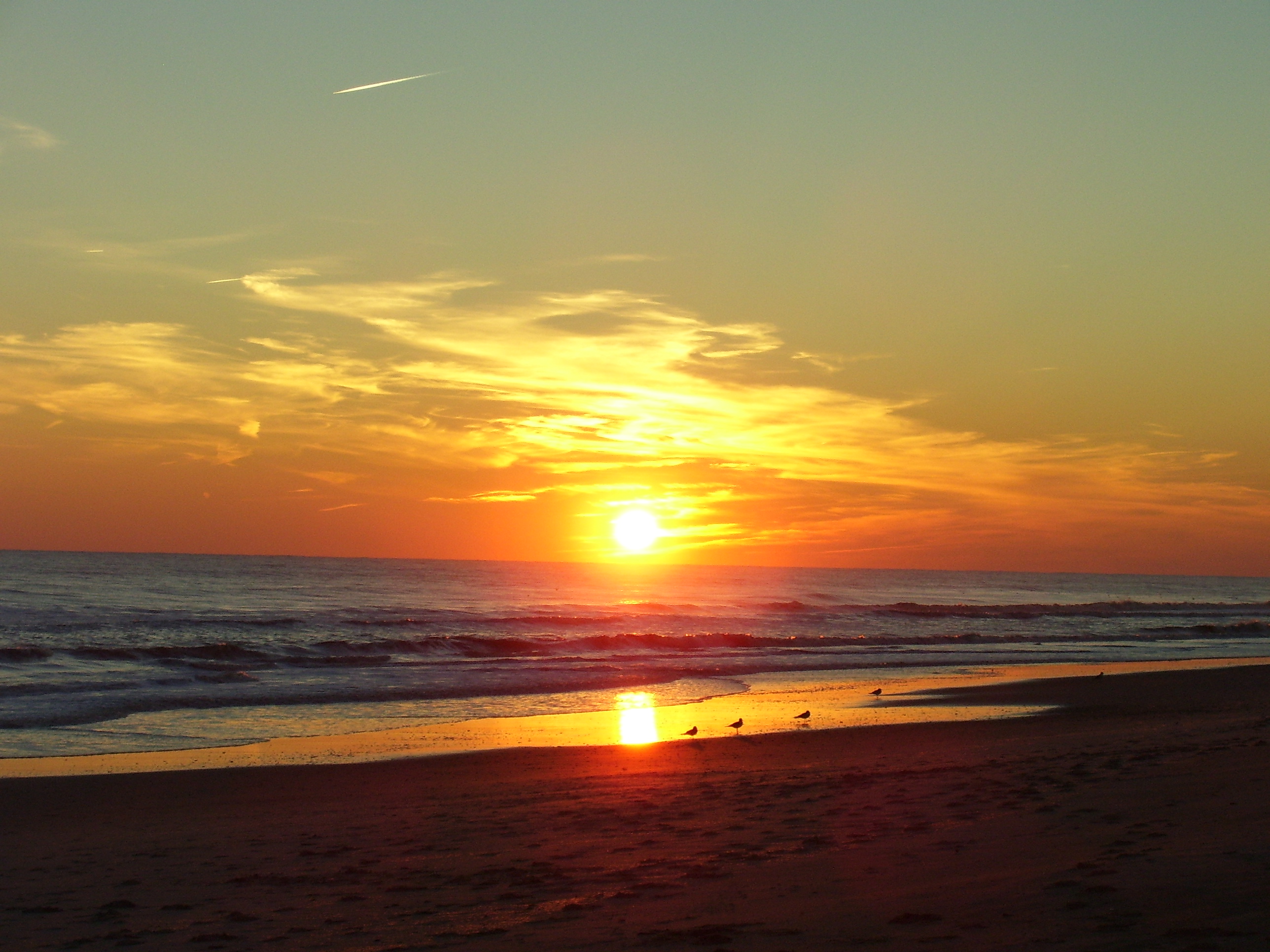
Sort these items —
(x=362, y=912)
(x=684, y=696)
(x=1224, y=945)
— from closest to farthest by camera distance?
(x=1224, y=945) → (x=362, y=912) → (x=684, y=696)

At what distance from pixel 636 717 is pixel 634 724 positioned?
107cm

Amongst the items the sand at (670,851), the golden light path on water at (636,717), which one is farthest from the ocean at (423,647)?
the sand at (670,851)

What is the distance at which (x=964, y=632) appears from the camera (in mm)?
51406

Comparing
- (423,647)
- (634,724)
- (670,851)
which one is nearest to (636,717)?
(634,724)

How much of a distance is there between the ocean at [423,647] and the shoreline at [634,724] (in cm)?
75

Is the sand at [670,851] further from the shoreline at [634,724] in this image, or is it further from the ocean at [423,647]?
the ocean at [423,647]

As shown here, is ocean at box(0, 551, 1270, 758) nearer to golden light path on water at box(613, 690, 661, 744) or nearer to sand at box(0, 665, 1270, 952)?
golden light path on water at box(613, 690, 661, 744)

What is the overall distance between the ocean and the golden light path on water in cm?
56

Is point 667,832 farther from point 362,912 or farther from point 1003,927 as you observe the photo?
point 1003,927

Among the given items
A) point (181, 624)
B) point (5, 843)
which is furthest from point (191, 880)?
point (181, 624)

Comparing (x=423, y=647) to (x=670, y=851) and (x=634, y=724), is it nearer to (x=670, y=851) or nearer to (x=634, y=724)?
(x=634, y=724)

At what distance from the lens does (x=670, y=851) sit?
844 centimetres

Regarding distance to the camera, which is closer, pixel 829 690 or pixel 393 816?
pixel 393 816

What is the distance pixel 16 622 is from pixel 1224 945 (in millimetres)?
45034
